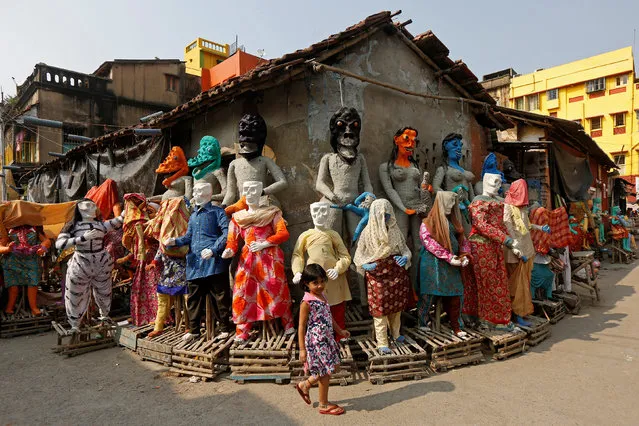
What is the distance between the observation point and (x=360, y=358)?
452 centimetres

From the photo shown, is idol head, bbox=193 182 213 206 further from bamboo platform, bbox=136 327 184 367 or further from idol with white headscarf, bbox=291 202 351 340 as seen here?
Result: bamboo platform, bbox=136 327 184 367

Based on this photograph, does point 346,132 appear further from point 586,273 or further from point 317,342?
point 586,273

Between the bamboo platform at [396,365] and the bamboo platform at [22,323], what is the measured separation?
5.44 m

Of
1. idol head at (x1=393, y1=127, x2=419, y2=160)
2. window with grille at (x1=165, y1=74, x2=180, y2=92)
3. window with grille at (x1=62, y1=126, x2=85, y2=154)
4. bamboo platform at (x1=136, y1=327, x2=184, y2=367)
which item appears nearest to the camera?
bamboo platform at (x1=136, y1=327, x2=184, y2=367)

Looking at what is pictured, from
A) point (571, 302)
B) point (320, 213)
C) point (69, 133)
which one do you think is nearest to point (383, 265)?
point (320, 213)

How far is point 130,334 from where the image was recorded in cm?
509

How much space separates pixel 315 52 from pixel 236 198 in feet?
7.27

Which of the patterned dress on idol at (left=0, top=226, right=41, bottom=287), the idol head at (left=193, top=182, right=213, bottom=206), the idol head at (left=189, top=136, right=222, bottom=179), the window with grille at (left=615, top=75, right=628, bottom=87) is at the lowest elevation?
the patterned dress on idol at (left=0, top=226, right=41, bottom=287)

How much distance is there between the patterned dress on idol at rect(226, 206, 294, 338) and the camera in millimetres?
4312

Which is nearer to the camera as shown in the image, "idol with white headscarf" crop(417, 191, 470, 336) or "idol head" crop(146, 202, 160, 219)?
"idol with white headscarf" crop(417, 191, 470, 336)

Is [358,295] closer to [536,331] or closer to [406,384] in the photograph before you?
[406,384]

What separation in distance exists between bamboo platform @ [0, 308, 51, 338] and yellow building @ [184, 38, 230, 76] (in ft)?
65.5

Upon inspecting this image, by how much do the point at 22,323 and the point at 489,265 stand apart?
23.1ft

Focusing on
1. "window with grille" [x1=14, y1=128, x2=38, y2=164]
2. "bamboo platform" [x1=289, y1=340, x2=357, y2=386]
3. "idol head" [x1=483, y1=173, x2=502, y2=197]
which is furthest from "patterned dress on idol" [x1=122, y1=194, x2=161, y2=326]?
"window with grille" [x1=14, y1=128, x2=38, y2=164]
